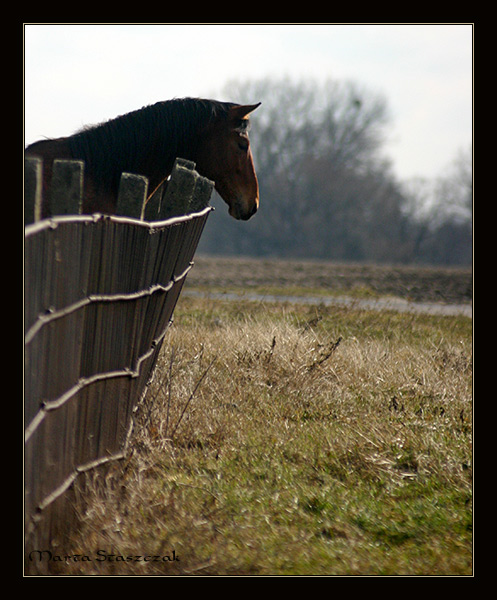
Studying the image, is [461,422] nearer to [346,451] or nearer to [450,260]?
[346,451]

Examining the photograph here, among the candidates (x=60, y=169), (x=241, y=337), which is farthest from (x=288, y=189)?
(x=60, y=169)

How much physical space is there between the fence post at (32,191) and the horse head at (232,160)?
10.6 ft

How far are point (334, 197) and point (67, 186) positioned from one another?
1837 inches

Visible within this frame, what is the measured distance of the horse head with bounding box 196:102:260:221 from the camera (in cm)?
572

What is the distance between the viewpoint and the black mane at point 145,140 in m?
4.97

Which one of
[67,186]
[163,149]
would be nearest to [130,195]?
[67,186]

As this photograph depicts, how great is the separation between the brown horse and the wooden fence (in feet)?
3.66

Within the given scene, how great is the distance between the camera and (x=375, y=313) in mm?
9836

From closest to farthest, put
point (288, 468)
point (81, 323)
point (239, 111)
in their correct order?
point (81, 323)
point (288, 468)
point (239, 111)

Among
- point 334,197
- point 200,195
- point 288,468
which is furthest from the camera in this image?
point 334,197

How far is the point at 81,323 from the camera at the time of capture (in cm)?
293

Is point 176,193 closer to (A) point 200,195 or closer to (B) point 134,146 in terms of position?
(A) point 200,195

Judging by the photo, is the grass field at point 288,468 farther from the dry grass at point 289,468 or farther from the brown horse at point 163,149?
the brown horse at point 163,149

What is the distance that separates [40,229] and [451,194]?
49260 mm
